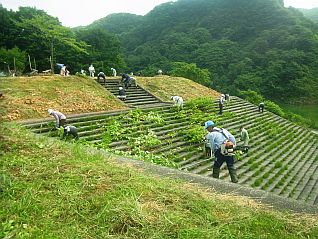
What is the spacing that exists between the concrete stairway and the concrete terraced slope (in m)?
1.33

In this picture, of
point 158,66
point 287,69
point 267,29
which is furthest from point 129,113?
point 267,29

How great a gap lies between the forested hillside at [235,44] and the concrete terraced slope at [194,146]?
28.7 meters

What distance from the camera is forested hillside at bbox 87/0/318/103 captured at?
43.3m

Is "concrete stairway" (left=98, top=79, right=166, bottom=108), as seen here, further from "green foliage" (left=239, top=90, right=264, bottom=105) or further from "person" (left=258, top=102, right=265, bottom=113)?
"green foliage" (left=239, top=90, right=264, bottom=105)

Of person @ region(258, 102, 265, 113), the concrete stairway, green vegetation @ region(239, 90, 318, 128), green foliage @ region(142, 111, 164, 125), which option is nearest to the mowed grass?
green foliage @ region(142, 111, 164, 125)

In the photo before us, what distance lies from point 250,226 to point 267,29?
57.9m

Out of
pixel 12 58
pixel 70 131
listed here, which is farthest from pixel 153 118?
pixel 12 58

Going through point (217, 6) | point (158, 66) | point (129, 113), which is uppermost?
point (217, 6)

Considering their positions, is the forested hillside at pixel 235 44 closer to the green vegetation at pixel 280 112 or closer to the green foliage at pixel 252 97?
the green foliage at pixel 252 97

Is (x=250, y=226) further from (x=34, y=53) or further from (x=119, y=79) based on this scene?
(x=34, y=53)

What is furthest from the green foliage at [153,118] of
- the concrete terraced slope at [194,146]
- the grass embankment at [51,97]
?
the grass embankment at [51,97]

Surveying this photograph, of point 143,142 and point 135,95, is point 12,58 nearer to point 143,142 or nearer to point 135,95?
point 135,95

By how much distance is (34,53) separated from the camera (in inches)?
1357

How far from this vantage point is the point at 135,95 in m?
16.8
